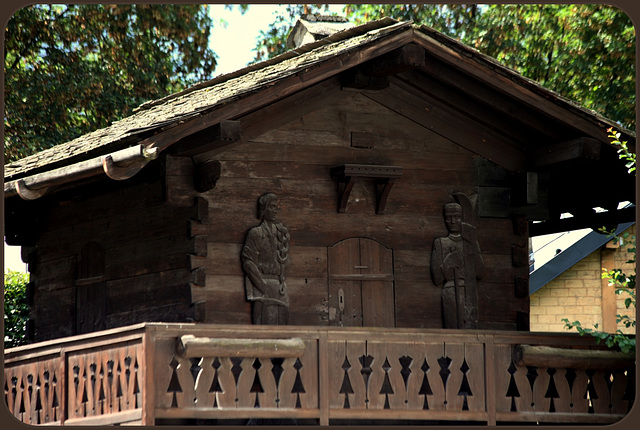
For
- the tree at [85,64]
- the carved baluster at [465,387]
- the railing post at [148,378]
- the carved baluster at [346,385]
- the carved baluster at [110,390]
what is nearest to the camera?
the railing post at [148,378]

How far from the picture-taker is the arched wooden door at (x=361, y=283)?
14375 mm

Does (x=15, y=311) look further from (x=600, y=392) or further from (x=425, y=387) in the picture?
(x=600, y=392)

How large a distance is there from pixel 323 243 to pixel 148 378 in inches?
134

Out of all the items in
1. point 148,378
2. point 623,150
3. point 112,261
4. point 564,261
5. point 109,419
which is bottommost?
point 109,419

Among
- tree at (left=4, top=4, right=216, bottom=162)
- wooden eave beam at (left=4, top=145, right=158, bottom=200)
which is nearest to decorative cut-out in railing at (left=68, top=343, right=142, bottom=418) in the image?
wooden eave beam at (left=4, top=145, right=158, bottom=200)

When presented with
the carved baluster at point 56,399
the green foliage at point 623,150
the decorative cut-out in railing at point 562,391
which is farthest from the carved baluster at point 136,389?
the green foliage at point 623,150

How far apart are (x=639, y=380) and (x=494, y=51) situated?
12.5m

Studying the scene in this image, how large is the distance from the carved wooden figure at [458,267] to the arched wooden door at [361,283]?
68 cm

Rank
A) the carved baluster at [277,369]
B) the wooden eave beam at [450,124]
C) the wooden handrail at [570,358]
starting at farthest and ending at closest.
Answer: the wooden eave beam at [450,124]
the wooden handrail at [570,358]
the carved baluster at [277,369]

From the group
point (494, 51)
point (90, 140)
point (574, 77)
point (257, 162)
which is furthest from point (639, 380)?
point (494, 51)

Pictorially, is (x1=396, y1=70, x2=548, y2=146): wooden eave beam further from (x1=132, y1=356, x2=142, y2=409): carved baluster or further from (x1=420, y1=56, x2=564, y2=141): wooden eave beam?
(x1=132, y1=356, x2=142, y2=409): carved baluster

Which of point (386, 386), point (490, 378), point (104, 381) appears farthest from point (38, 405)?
point (490, 378)

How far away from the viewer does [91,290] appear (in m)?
15.6

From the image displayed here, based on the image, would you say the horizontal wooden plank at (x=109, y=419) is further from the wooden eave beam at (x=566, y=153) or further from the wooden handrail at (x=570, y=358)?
the wooden eave beam at (x=566, y=153)
